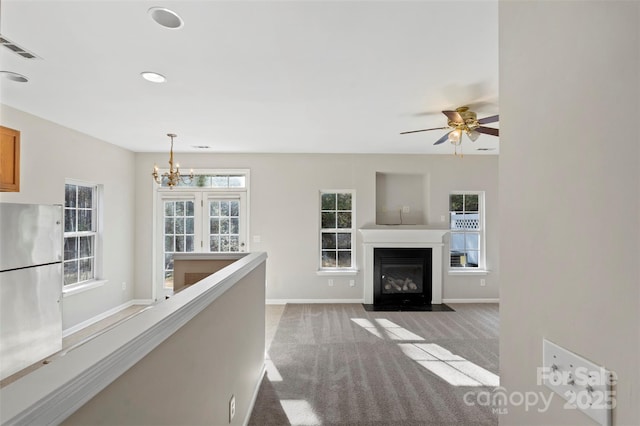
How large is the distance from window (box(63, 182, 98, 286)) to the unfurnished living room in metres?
0.04

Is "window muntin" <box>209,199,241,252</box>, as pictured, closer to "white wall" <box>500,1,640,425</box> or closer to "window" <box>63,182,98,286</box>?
"window" <box>63,182,98,286</box>

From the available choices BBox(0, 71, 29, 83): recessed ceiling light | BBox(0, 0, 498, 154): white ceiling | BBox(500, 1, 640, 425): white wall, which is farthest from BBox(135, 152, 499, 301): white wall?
BBox(500, 1, 640, 425): white wall

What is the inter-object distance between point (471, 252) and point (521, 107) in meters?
5.39

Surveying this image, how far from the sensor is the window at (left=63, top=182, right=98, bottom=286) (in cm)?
413

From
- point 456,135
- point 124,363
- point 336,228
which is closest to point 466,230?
point 336,228

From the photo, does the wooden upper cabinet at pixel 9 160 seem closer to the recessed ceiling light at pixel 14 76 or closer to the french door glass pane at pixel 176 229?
the recessed ceiling light at pixel 14 76

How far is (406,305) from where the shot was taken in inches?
205

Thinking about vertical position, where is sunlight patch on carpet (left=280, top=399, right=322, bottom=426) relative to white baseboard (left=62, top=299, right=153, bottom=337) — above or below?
above

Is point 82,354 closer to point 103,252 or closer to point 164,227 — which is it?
point 103,252

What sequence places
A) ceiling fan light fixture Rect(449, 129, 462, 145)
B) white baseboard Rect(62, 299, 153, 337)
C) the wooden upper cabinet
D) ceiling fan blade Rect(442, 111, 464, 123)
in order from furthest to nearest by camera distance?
white baseboard Rect(62, 299, 153, 337)
ceiling fan light fixture Rect(449, 129, 462, 145)
the wooden upper cabinet
ceiling fan blade Rect(442, 111, 464, 123)

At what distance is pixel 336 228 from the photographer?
5523 millimetres

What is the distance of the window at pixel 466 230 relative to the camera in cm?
559

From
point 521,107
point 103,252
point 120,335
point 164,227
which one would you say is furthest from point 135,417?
point 164,227

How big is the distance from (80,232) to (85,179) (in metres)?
0.78
